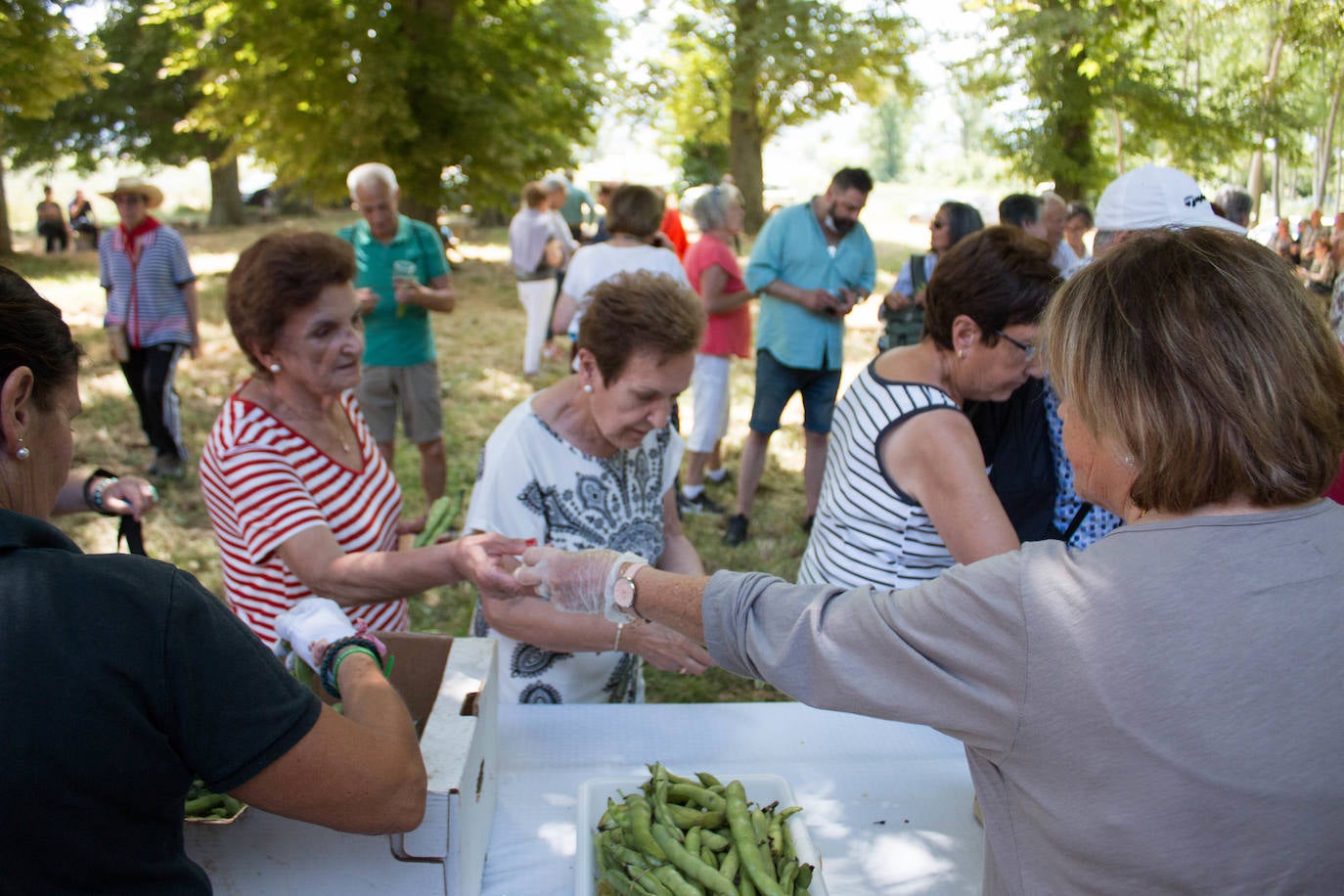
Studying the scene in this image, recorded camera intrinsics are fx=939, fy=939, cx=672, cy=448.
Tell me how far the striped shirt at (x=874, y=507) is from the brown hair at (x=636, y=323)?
0.45 metres

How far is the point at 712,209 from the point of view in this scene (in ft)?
19.1

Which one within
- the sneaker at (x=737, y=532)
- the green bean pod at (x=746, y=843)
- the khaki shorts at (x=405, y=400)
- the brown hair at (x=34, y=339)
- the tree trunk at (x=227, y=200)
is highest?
the tree trunk at (x=227, y=200)

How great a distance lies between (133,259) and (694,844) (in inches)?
235

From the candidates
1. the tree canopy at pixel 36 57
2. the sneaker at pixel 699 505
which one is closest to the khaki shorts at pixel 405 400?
the sneaker at pixel 699 505

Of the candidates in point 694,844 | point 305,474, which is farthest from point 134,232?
point 694,844

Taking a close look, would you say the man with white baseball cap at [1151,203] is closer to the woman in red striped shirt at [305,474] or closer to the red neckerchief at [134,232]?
the woman in red striped shirt at [305,474]

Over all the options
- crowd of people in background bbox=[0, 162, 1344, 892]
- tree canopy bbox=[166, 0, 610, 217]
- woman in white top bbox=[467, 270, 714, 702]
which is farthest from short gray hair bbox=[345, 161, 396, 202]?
tree canopy bbox=[166, 0, 610, 217]

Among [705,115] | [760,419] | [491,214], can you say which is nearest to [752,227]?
[705,115]

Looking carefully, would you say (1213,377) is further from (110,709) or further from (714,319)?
(714,319)

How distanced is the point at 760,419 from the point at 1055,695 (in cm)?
440

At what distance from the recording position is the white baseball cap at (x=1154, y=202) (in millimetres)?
3375

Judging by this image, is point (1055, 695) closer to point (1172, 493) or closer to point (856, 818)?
point (1172, 493)

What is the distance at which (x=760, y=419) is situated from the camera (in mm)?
5445

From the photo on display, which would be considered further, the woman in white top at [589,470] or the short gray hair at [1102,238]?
the short gray hair at [1102,238]
